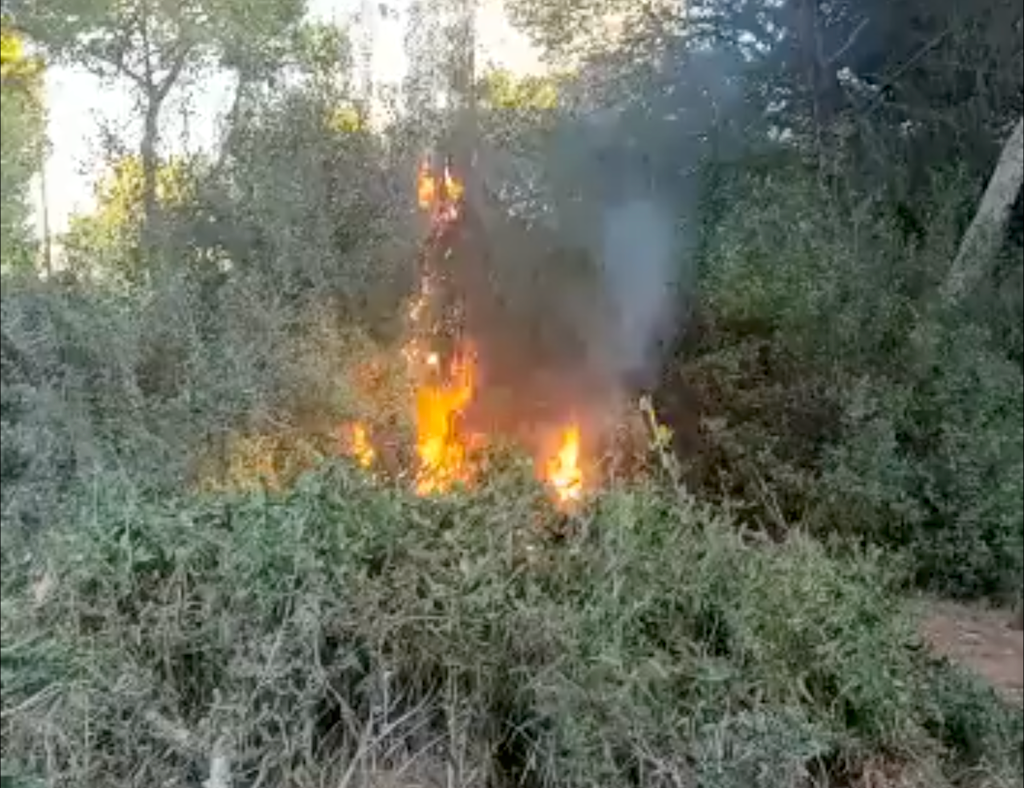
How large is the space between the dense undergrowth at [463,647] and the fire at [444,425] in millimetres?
78

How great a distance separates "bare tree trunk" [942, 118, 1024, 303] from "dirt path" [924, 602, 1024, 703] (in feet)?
1.88

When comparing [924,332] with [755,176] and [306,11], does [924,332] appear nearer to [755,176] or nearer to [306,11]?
[755,176]

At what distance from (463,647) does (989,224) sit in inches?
49.6

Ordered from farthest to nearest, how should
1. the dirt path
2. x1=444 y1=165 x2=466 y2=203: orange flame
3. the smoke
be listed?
x1=444 y1=165 x2=466 y2=203: orange flame
the smoke
the dirt path

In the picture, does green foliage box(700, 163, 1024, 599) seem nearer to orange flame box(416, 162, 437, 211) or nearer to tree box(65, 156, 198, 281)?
orange flame box(416, 162, 437, 211)

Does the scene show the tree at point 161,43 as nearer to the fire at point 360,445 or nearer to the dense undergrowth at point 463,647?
the fire at point 360,445

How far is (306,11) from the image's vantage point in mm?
3166

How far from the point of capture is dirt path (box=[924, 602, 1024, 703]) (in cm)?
267

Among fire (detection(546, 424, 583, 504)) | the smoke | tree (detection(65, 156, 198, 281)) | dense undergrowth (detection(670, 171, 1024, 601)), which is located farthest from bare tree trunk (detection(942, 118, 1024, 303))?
tree (detection(65, 156, 198, 281))

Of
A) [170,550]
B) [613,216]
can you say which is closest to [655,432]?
[613,216]

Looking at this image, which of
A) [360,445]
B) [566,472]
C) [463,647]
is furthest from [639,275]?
[463,647]

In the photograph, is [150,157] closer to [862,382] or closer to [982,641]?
[862,382]

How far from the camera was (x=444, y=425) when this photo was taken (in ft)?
10.2

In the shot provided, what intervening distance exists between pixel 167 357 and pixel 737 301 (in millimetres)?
1151
